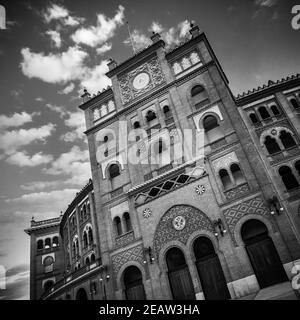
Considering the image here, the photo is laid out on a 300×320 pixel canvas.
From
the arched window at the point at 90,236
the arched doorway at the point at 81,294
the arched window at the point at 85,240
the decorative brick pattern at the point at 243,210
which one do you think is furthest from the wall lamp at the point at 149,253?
the arched window at the point at 85,240

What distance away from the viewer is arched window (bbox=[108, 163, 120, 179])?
72.6ft

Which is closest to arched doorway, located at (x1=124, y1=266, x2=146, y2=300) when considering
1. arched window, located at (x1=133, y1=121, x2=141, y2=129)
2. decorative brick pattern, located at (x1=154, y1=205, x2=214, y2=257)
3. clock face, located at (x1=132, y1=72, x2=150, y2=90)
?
decorative brick pattern, located at (x1=154, y1=205, x2=214, y2=257)

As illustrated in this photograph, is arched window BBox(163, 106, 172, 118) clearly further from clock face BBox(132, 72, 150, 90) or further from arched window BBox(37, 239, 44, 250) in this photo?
arched window BBox(37, 239, 44, 250)

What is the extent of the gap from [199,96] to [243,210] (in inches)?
364

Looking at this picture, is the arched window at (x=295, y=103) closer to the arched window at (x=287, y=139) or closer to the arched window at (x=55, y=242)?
the arched window at (x=287, y=139)

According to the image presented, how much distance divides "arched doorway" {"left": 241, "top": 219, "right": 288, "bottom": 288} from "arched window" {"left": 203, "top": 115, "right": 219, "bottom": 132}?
6.92 metres

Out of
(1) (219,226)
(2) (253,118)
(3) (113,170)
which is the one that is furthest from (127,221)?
(2) (253,118)

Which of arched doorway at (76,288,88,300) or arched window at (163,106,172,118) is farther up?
arched window at (163,106,172,118)

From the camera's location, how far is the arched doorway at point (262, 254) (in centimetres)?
1438

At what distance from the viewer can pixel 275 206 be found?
15055mm

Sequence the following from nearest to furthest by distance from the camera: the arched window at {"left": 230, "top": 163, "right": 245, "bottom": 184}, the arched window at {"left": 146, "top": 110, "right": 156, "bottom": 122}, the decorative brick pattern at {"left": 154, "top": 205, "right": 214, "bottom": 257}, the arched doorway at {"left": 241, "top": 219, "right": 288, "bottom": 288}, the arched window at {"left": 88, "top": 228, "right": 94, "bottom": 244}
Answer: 1. the arched doorway at {"left": 241, "top": 219, "right": 288, "bottom": 288}
2. the decorative brick pattern at {"left": 154, "top": 205, "right": 214, "bottom": 257}
3. the arched window at {"left": 230, "top": 163, "right": 245, "bottom": 184}
4. the arched window at {"left": 146, "top": 110, "right": 156, "bottom": 122}
5. the arched window at {"left": 88, "top": 228, "right": 94, "bottom": 244}
